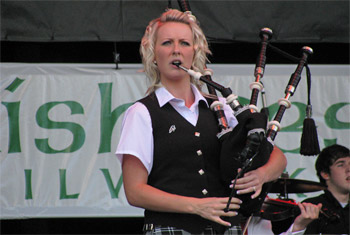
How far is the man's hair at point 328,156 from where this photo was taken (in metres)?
4.42

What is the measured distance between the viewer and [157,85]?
2.47 metres

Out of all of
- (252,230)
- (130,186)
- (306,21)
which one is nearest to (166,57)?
(130,186)

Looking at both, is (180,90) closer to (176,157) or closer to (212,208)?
(176,157)

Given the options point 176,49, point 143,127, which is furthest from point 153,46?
point 143,127

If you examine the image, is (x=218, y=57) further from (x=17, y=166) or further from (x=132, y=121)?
(x=132, y=121)

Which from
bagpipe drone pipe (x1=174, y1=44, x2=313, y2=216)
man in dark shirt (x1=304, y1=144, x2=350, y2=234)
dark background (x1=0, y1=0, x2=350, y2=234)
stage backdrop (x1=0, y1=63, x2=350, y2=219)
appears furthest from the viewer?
man in dark shirt (x1=304, y1=144, x2=350, y2=234)

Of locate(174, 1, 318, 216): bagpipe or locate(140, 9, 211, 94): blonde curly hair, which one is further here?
locate(140, 9, 211, 94): blonde curly hair

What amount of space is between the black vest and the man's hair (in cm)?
226

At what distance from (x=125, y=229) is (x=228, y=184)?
2709 millimetres

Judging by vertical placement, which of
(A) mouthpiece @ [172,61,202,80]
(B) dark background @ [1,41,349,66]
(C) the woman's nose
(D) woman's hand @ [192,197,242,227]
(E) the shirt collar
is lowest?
(D) woman's hand @ [192,197,242,227]

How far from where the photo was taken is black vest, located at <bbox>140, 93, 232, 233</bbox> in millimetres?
2273

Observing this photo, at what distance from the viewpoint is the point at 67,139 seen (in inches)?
170

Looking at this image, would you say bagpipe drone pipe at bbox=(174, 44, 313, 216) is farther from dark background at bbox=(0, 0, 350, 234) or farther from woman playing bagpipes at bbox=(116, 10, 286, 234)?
dark background at bbox=(0, 0, 350, 234)

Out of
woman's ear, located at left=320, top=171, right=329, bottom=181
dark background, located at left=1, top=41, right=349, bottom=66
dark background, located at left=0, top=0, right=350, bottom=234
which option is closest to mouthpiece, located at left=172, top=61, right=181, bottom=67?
dark background, located at left=0, top=0, right=350, bottom=234
